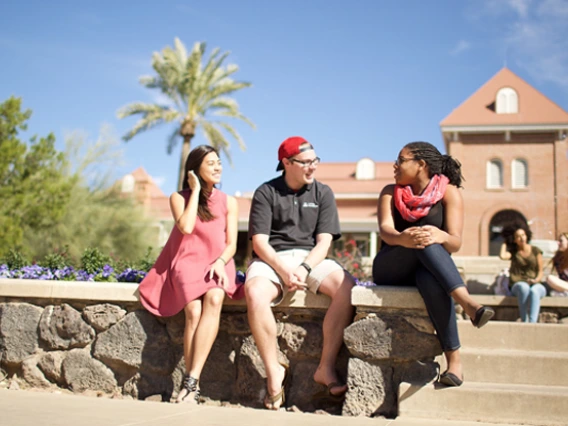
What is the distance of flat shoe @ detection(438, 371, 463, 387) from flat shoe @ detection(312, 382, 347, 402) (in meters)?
Result: 0.60

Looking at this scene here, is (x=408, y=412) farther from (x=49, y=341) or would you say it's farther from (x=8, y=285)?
(x=8, y=285)

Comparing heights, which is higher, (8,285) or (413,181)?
(413,181)

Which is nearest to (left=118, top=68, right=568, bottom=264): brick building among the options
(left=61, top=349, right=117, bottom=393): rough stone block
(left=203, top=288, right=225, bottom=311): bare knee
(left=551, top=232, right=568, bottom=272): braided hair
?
(left=551, top=232, right=568, bottom=272): braided hair

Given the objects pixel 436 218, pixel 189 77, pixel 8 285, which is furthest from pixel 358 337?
pixel 189 77

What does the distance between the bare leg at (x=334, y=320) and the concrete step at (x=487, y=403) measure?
463 millimetres

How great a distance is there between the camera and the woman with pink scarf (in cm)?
330

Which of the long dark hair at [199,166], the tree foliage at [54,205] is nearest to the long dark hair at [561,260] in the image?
the long dark hair at [199,166]

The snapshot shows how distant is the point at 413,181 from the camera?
3.73 m

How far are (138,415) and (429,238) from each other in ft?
6.05

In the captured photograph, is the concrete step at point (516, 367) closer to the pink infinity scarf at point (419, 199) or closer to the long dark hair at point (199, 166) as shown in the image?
the pink infinity scarf at point (419, 199)

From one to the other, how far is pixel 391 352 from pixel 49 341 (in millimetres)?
2326

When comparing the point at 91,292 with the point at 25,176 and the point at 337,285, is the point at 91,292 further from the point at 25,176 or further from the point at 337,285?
the point at 25,176

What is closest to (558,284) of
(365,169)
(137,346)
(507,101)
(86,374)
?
(137,346)

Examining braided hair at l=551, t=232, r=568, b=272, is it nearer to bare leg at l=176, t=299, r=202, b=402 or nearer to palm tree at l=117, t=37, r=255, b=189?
bare leg at l=176, t=299, r=202, b=402
